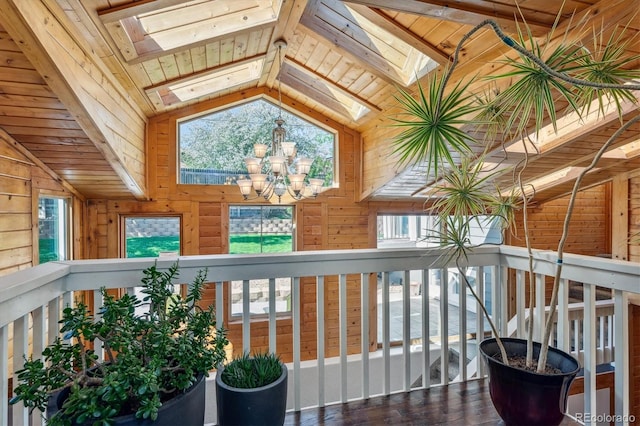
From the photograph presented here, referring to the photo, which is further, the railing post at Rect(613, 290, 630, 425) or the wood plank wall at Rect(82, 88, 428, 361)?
the wood plank wall at Rect(82, 88, 428, 361)

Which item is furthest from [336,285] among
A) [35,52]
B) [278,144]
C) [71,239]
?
[35,52]

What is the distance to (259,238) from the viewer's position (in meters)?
5.01

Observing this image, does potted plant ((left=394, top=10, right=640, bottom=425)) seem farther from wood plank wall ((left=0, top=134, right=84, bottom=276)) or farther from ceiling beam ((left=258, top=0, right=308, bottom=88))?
wood plank wall ((left=0, top=134, right=84, bottom=276))

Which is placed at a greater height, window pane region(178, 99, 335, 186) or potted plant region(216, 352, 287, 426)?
window pane region(178, 99, 335, 186)

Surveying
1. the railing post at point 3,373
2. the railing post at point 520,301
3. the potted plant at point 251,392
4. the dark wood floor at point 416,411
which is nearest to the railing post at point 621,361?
the dark wood floor at point 416,411

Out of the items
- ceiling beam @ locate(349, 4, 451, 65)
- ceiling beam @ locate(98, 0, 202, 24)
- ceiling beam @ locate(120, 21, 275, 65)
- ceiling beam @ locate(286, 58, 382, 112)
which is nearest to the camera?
ceiling beam @ locate(98, 0, 202, 24)

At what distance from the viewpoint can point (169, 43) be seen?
2.75m

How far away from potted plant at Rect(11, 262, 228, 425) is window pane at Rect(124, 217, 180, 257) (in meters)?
3.69

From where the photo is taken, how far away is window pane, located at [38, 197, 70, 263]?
11.0ft

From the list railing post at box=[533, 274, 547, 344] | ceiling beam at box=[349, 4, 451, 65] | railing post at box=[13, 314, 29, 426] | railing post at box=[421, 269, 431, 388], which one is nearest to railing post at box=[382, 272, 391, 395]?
railing post at box=[421, 269, 431, 388]

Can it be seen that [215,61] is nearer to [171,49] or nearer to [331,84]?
[171,49]

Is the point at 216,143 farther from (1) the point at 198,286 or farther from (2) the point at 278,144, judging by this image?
Result: (1) the point at 198,286

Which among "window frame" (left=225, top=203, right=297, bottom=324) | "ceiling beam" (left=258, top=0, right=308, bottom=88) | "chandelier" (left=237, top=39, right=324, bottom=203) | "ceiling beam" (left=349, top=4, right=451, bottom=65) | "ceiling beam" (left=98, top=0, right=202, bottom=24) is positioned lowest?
"window frame" (left=225, top=203, right=297, bottom=324)

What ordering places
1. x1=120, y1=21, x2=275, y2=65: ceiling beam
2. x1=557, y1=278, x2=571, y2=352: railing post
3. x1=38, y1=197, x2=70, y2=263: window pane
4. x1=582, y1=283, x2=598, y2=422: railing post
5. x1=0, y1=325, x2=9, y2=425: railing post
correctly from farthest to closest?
1. x1=38, y1=197, x2=70, y2=263: window pane
2. x1=120, y1=21, x2=275, y2=65: ceiling beam
3. x1=557, y1=278, x2=571, y2=352: railing post
4. x1=582, y1=283, x2=598, y2=422: railing post
5. x1=0, y1=325, x2=9, y2=425: railing post
